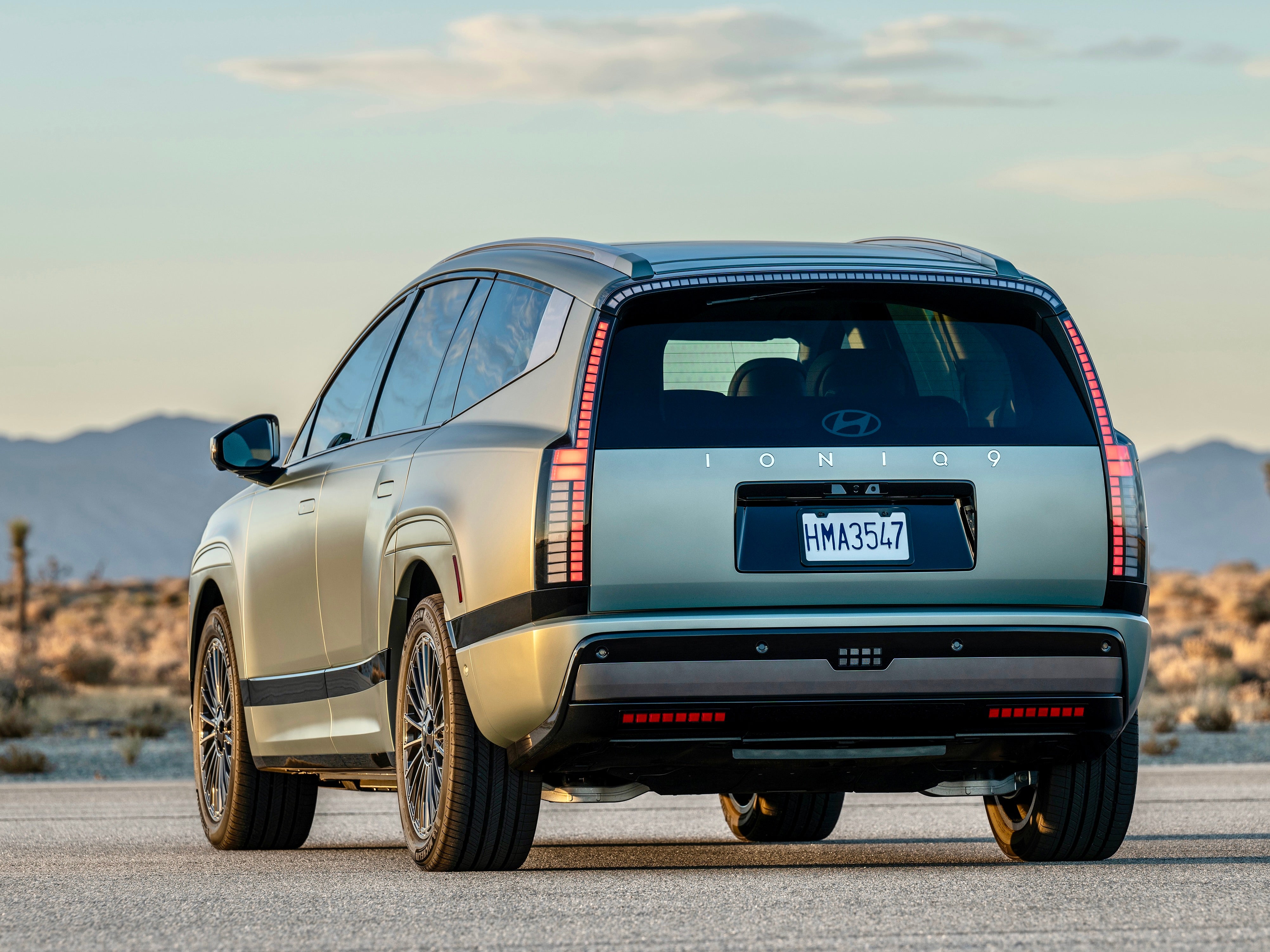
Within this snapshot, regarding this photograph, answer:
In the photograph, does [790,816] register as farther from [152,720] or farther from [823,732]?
[152,720]

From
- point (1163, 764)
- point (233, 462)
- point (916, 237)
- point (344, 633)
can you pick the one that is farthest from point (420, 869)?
point (1163, 764)

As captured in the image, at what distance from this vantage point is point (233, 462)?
9688 mm

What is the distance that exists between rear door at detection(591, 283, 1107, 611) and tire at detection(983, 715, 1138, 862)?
37.4 inches

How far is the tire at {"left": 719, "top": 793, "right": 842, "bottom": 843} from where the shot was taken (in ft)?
33.5

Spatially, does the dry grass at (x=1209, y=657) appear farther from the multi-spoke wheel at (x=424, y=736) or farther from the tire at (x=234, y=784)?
the multi-spoke wheel at (x=424, y=736)

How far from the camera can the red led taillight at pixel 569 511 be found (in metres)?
7.09

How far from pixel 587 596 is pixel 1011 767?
197 cm

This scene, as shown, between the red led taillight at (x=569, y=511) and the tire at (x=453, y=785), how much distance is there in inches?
30.1

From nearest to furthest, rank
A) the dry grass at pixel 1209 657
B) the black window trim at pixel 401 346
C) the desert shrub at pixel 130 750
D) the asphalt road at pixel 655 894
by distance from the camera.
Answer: the asphalt road at pixel 655 894
the black window trim at pixel 401 346
the desert shrub at pixel 130 750
the dry grass at pixel 1209 657

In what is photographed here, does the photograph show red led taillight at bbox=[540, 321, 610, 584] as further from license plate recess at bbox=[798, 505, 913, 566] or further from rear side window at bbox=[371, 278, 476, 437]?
rear side window at bbox=[371, 278, 476, 437]

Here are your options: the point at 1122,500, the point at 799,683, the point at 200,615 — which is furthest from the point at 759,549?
the point at 200,615

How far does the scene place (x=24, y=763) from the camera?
19516mm

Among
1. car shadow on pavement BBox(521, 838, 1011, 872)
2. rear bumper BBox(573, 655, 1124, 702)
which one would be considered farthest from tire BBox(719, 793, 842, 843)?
rear bumper BBox(573, 655, 1124, 702)

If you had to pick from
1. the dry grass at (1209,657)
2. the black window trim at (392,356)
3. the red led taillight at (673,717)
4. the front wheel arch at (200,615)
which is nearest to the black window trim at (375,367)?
the black window trim at (392,356)
